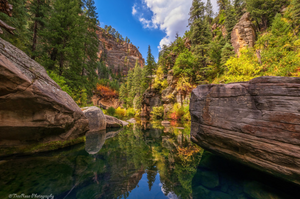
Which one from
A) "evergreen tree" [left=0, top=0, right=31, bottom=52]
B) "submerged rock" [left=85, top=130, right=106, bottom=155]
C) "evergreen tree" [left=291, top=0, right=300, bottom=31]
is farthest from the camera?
"evergreen tree" [left=291, top=0, right=300, bottom=31]

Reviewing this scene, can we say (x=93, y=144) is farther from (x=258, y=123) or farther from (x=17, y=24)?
(x=17, y=24)

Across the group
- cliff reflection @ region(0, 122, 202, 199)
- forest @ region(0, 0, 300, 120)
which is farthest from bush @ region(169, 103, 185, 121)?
cliff reflection @ region(0, 122, 202, 199)

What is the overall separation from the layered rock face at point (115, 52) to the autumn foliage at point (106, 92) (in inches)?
906

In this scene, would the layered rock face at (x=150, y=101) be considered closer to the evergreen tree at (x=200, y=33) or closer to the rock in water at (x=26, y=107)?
the evergreen tree at (x=200, y=33)

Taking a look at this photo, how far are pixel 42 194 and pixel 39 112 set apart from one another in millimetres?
3055

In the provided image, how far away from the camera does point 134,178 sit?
3.69 meters

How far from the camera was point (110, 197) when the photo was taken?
9.07 ft

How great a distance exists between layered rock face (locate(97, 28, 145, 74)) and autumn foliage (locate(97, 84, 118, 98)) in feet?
75.5

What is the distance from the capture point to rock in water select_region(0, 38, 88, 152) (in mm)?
3286

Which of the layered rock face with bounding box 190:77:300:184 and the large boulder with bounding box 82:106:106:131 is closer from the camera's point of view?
the layered rock face with bounding box 190:77:300:184

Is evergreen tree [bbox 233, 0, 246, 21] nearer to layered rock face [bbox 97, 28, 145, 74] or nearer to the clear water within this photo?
the clear water

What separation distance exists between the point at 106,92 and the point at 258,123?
153ft

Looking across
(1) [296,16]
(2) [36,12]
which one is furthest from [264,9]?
(2) [36,12]

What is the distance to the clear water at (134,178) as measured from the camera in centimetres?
282
